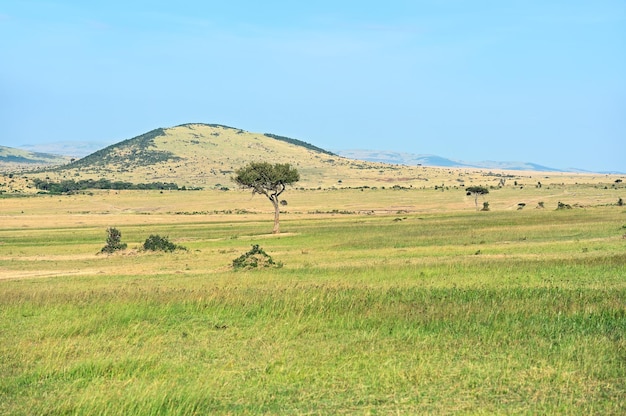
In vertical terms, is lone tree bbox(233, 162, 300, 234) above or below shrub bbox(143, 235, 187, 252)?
above

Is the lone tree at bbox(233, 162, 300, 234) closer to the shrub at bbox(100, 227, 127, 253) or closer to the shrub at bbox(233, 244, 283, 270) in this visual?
the shrub at bbox(100, 227, 127, 253)

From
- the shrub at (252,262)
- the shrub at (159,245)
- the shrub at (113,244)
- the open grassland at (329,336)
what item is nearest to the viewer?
the open grassland at (329,336)

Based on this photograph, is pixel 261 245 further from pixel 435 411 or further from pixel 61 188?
pixel 61 188

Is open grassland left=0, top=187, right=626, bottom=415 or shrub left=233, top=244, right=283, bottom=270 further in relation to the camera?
shrub left=233, top=244, right=283, bottom=270

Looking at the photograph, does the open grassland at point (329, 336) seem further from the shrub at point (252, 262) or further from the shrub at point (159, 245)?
the shrub at point (159, 245)

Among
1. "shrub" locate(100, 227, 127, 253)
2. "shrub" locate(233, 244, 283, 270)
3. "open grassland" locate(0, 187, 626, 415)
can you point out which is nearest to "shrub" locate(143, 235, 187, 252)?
"shrub" locate(100, 227, 127, 253)

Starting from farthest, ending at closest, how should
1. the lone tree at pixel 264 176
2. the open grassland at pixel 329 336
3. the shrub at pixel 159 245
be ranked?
the lone tree at pixel 264 176, the shrub at pixel 159 245, the open grassland at pixel 329 336

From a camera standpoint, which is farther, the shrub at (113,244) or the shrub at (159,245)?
the shrub at (113,244)

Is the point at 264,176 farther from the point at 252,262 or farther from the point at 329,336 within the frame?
the point at 329,336

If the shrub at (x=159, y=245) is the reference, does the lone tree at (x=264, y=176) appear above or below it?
above

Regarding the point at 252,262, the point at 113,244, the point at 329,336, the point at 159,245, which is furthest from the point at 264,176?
the point at 329,336

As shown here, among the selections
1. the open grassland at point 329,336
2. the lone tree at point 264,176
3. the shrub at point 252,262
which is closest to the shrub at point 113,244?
the open grassland at point 329,336

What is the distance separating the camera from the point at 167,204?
12950cm

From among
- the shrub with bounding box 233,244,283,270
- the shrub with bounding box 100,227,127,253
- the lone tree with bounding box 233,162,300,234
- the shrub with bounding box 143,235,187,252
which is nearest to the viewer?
the shrub with bounding box 233,244,283,270
